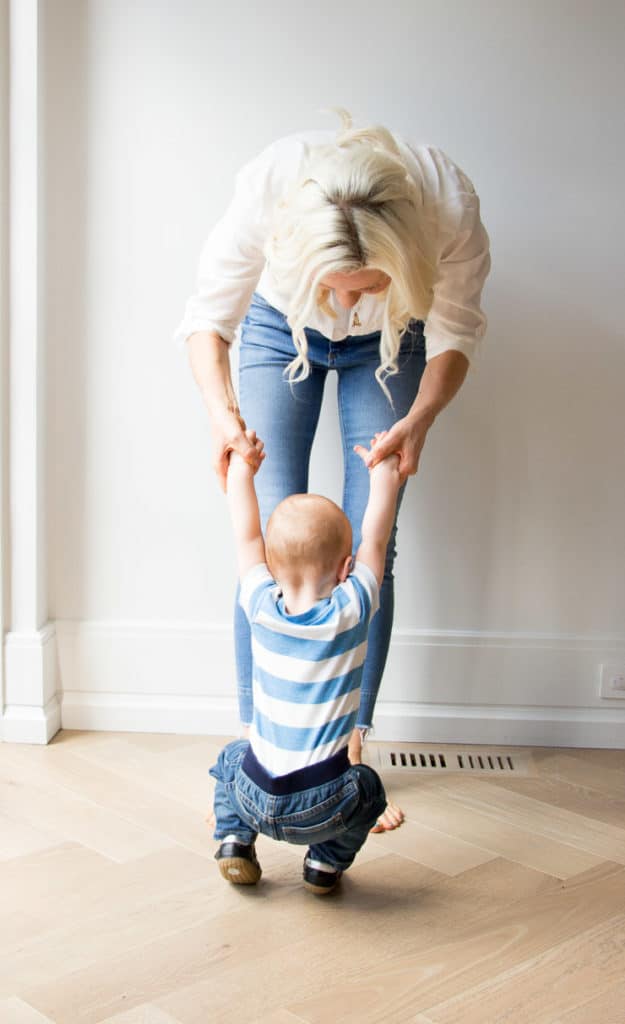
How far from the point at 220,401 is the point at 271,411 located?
0.65 feet

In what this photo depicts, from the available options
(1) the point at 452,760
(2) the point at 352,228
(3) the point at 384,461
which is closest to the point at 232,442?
(3) the point at 384,461

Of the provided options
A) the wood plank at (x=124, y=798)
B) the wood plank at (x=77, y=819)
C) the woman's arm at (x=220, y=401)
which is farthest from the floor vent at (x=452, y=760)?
the woman's arm at (x=220, y=401)

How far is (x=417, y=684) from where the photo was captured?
2318 millimetres

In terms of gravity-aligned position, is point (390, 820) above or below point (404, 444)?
below

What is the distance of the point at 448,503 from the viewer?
2293 millimetres

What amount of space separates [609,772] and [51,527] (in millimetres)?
1231

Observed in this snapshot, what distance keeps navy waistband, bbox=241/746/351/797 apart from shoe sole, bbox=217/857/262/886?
6.0 inches

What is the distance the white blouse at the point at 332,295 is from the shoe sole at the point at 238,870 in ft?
2.68

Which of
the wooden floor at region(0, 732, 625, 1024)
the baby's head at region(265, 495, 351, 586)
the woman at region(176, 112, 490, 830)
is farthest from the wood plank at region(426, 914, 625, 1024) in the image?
the baby's head at region(265, 495, 351, 586)

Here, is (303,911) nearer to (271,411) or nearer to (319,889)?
(319,889)

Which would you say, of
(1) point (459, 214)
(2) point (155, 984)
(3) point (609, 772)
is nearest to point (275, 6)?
(1) point (459, 214)

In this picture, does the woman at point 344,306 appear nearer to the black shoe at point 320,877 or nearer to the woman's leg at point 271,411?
the woman's leg at point 271,411

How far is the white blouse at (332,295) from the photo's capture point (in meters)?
1.70

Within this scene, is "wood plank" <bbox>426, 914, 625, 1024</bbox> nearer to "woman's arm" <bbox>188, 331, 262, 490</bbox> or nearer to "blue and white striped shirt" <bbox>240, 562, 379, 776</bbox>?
"blue and white striped shirt" <bbox>240, 562, 379, 776</bbox>
